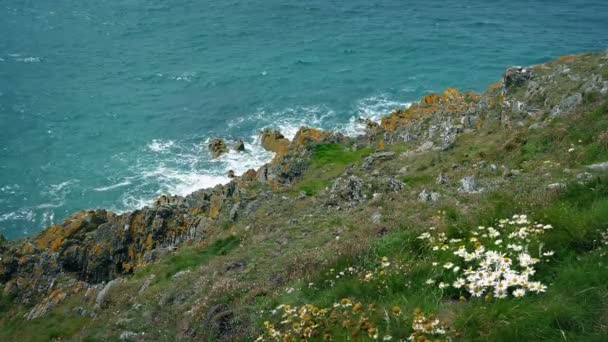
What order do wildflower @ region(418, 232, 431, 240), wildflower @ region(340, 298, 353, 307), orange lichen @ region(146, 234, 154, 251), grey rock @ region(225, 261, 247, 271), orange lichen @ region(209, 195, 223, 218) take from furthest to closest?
orange lichen @ region(209, 195, 223, 218)
orange lichen @ region(146, 234, 154, 251)
grey rock @ region(225, 261, 247, 271)
wildflower @ region(418, 232, 431, 240)
wildflower @ region(340, 298, 353, 307)

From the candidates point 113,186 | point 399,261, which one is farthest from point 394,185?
point 113,186

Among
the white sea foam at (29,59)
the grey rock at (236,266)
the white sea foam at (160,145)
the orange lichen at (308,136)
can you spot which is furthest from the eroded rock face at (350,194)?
the white sea foam at (29,59)

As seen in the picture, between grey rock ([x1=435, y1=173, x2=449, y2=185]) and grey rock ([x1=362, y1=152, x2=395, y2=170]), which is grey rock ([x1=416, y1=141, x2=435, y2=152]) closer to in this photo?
grey rock ([x1=362, y1=152, x2=395, y2=170])

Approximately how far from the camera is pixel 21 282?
88.6 ft

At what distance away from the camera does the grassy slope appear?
675 cm

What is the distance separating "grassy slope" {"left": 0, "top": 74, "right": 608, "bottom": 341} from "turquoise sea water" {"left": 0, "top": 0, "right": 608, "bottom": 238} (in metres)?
18.9

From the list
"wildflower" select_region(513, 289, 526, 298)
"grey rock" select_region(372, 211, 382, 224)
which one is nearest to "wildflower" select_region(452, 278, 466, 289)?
"wildflower" select_region(513, 289, 526, 298)

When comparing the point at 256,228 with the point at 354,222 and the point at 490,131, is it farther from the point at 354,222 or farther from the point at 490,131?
the point at 490,131

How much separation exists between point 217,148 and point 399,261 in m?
37.7

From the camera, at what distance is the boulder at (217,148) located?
4528 cm

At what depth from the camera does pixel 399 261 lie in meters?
9.16

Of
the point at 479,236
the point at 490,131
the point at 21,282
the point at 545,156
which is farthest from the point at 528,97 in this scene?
the point at 21,282

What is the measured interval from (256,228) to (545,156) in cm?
1176

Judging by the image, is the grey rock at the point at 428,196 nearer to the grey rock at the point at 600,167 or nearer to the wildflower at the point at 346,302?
the grey rock at the point at 600,167
